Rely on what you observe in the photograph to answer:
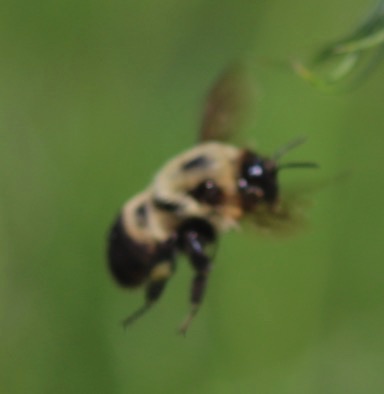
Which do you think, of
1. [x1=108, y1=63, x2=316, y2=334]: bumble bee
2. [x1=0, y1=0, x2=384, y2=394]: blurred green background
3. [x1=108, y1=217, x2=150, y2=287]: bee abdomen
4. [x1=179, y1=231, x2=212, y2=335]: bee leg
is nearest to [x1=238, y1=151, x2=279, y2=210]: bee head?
[x1=108, y1=63, x2=316, y2=334]: bumble bee

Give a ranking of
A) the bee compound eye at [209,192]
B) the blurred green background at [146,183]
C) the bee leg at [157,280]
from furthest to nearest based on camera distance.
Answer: the blurred green background at [146,183], the bee leg at [157,280], the bee compound eye at [209,192]

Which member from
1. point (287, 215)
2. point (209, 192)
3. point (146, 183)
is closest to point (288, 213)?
point (287, 215)

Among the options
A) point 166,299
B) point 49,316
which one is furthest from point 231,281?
point 49,316

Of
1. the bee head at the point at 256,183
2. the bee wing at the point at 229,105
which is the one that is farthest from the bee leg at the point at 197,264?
the bee wing at the point at 229,105

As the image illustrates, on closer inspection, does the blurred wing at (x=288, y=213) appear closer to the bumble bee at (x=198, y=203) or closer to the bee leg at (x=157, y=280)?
the bumble bee at (x=198, y=203)

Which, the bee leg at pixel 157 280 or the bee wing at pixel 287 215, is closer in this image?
the bee wing at pixel 287 215

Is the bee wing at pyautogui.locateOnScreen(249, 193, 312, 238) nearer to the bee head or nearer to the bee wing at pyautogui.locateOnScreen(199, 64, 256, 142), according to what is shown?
the bee head

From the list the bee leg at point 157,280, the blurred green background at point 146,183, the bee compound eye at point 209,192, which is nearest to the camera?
the bee compound eye at point 209,192
